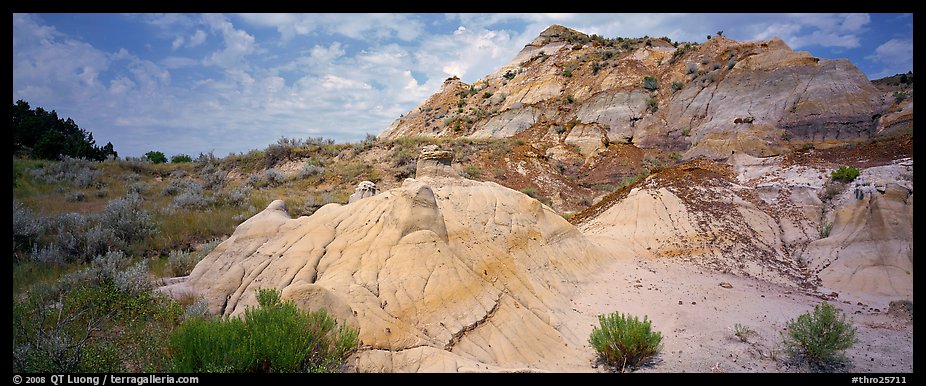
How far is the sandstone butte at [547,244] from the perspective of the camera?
19.1 feet

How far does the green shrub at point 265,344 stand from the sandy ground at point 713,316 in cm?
342

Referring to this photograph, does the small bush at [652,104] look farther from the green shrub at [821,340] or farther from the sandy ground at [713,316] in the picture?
the green shrub at [821,340]

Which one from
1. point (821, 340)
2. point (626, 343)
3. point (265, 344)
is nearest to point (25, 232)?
point (265, 344)

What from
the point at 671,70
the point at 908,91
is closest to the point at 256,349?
the point at 908,91

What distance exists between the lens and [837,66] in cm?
2116

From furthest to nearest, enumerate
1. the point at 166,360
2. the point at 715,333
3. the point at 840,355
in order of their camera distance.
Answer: the point at 715,333 → the point at 840,355 → the point at 166,360

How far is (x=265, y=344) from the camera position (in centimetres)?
392

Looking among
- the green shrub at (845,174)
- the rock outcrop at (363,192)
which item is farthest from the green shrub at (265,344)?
the green shrub at (845,174)

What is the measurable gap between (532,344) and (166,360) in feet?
14.3

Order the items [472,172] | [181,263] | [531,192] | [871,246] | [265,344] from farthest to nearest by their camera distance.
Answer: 1. [472,172]
2. [531,192]
3. [871,246]
4. [181,263]
5. [265,344]

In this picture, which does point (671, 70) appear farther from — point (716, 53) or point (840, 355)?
point (840, 355)

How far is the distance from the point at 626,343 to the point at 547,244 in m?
3.93

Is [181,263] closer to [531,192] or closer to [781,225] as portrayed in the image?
[781,225]

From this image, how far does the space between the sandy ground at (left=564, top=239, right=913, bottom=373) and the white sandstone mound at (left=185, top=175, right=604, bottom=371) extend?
2.86 ft
